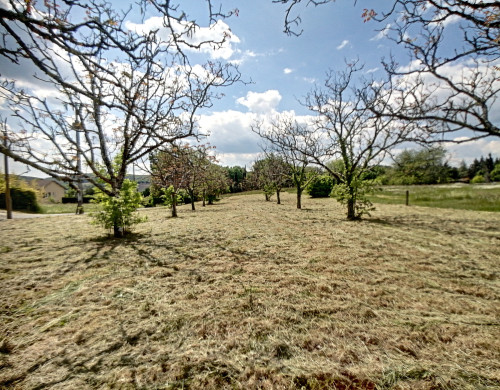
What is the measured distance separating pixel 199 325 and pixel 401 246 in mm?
5103

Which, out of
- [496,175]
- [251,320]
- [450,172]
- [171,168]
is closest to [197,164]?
[171,168]

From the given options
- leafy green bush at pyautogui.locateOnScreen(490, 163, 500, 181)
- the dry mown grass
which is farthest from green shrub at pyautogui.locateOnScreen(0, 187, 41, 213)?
leafy green bush at pyautogui.locateOnScreen(490, 163, 500, 181)

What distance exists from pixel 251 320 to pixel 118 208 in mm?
5510

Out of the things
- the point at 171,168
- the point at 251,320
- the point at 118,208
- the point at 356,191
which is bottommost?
the point at 251,320

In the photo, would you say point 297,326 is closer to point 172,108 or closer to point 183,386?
point 183,386

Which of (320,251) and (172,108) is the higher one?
(172,108)

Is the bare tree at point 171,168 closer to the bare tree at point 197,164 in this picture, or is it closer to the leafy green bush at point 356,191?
the bare tree at point 197,164

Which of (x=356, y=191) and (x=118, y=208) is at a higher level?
(x=356, y=191)

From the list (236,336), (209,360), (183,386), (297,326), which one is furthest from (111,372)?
(297,326)

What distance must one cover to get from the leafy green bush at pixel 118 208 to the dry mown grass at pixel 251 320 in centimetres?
161

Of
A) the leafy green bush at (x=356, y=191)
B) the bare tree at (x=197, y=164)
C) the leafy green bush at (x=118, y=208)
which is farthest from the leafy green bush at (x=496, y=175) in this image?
the leafy green bush at (x=118, y=208)

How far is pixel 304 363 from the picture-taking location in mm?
1656

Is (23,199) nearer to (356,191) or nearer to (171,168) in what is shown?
(171,168)

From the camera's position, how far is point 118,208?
614 centimetres
